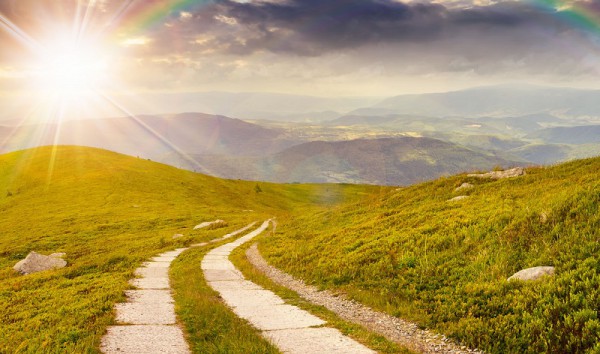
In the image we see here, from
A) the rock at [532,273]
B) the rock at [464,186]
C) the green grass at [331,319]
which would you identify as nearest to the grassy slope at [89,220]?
the green grass at [331,319]

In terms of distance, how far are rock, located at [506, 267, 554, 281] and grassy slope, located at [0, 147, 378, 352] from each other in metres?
14.8

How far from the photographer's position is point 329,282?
18984 millimetres

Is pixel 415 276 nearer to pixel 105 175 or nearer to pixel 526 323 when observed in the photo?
pixel 526 323

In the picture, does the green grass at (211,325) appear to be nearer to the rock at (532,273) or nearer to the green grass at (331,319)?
the green grass at (331,319)

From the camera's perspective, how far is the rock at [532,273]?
1297cm

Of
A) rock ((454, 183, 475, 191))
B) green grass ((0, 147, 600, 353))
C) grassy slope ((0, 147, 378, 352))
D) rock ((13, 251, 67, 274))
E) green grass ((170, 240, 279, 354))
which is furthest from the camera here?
rock ((454, 183, 475, 191))

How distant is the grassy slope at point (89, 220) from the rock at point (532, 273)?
582 inches

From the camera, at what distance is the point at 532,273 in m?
13.2

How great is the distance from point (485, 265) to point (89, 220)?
68296mm

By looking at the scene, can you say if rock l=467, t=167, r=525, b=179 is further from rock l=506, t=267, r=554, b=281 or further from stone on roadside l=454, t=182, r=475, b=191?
rock l=506, t=267, r=554, b=281

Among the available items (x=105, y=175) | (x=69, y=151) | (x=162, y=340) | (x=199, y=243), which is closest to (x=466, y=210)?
(x=162, y=340)

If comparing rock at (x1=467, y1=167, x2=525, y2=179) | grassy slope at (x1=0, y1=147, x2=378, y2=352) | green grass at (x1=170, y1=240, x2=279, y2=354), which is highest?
rock at (x1=467, y1=167, x2=525, y2=179)

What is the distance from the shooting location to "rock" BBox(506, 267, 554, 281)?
42.5 feet

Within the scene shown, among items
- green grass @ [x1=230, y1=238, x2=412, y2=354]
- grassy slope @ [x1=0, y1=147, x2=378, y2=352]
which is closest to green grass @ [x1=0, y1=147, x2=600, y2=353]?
grassy slope @ [x1=0, y1=147, x2=378, y2=352]
